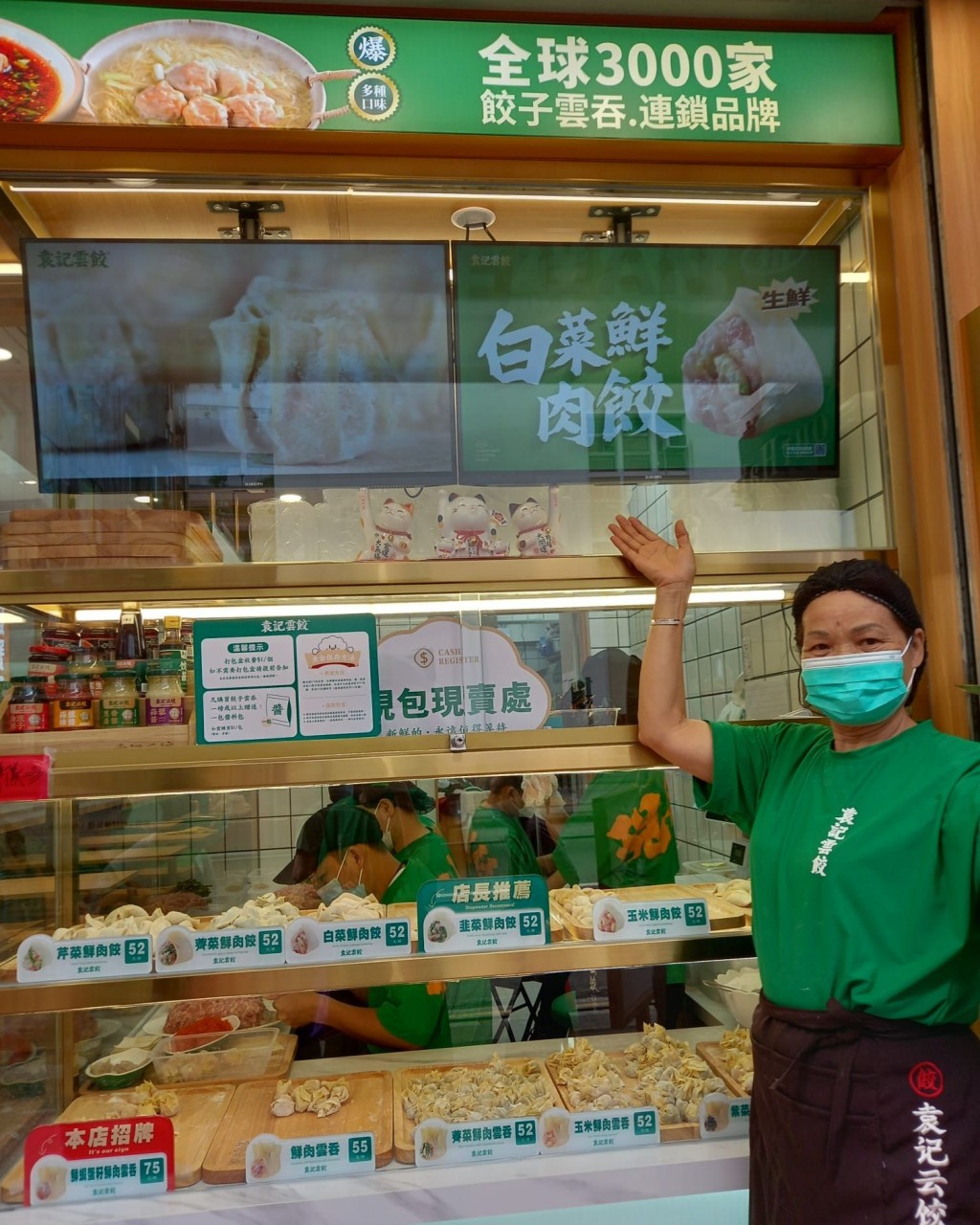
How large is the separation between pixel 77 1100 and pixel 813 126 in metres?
2.73

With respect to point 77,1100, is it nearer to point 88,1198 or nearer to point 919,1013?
point 88,1198

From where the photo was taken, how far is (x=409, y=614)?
2.10 metres

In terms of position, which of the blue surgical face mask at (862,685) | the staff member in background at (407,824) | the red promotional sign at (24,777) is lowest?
the staff member in background at (407,824)

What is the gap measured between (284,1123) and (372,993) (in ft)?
1.12

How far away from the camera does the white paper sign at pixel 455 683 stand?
2068 millimetres

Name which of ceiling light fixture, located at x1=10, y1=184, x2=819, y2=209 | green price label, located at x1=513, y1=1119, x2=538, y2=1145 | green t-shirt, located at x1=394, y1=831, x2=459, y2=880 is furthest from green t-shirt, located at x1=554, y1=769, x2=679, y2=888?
ceiling light fixture, located at x1=10, y1=184, x2=819, y2=209

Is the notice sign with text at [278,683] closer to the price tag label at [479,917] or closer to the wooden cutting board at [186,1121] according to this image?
the price tag label at [479,917]

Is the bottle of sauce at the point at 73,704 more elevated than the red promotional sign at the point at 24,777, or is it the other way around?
the bottle of sauce at the point at 73,704

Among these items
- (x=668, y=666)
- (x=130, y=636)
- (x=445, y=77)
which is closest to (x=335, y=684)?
(x=130, y=636)

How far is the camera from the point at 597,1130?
6.36 feet

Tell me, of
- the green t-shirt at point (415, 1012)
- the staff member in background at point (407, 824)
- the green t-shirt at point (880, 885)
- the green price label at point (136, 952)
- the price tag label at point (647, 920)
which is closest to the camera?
the green t-shirt at point (880, 885)

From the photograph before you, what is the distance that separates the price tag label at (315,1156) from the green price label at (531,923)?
1.67 ft

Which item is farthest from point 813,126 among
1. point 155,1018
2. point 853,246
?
point 155,1018

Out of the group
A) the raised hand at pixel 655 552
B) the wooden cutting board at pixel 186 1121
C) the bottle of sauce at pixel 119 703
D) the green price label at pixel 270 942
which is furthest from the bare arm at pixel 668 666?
the wooden cutting board at pixel 186 1121
